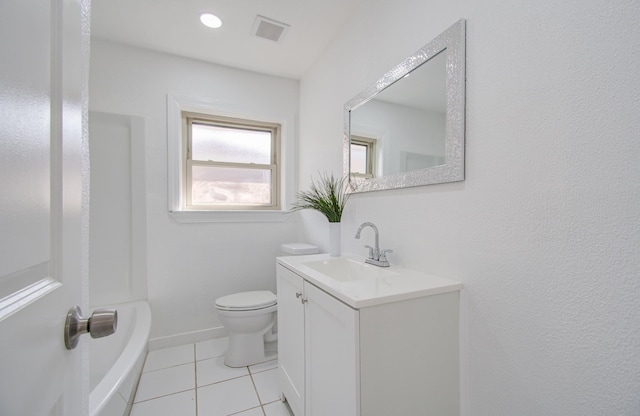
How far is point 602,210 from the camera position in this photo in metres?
0.69

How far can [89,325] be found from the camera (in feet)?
1.58

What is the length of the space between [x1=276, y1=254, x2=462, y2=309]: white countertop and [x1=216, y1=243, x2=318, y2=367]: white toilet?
85 cm

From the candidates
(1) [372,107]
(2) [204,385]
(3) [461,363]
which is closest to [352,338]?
(3) [461,363]

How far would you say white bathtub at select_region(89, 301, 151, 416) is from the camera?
108 centimetres

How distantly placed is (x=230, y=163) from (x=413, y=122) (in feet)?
6.19

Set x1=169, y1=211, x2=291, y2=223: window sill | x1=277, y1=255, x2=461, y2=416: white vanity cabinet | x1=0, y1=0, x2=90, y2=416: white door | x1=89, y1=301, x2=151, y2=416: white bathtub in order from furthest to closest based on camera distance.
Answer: x1=169, y1=211, x2=291, y2=223: window sill → x1=89, y1=301, x2=151, y2=416: white bathtub → x1=277, y1=255, x2=461, y2=416: white vanity cabinet → x1=0, y1=0, x2=90, y2=416: white door

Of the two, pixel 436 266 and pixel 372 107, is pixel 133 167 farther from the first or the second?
pixel 436 266

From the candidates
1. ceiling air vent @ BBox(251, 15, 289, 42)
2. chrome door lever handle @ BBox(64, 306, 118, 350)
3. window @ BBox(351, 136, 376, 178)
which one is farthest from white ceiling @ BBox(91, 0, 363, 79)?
chrome door lever handle @ BBox(64, 306, 118, 350)

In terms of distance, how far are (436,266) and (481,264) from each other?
0.69 ft

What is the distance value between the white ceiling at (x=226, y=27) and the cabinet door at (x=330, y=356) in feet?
5.87

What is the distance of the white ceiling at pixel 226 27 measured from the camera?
5.73 ft

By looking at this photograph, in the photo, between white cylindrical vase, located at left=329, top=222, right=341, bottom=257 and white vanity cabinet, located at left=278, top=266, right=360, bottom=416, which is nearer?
white vanity cabinet, located at left=278, top=266, right=360, bottom=416

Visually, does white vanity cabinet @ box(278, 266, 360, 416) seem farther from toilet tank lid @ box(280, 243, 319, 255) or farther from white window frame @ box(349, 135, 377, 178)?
white window frame @ box(349, 135, 377, 178)

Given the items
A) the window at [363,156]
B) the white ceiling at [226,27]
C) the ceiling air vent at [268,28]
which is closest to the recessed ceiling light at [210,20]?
the white ceiling at [226,27]
